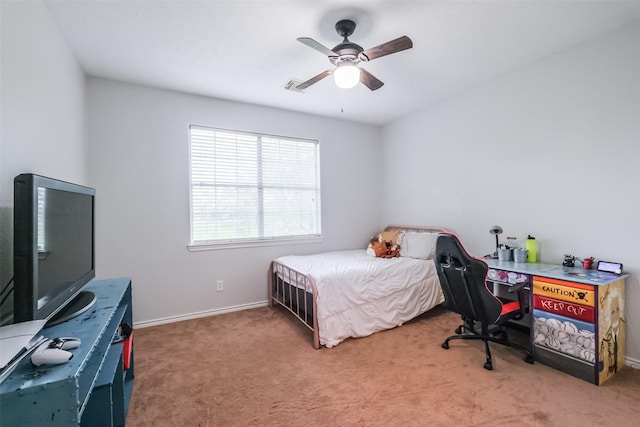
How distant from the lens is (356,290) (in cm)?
279

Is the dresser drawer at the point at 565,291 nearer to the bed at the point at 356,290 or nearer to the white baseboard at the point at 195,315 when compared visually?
the bed at the point at 356,290

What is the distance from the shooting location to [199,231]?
3.45 metres

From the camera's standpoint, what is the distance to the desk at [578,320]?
201 cm

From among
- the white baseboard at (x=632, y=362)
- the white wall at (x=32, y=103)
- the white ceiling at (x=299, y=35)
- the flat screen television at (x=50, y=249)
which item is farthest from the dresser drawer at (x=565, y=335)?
the white wall at (x=32, y=103)

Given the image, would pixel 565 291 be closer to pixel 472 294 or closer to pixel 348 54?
pixel 472 294

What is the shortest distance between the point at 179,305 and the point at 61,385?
2640 millimetres

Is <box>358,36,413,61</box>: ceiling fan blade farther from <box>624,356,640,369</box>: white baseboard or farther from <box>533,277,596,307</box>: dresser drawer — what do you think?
<box>624,356,640,369</box>: white baseboard

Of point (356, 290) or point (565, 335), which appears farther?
point (356, 290)

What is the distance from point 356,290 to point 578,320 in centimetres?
167

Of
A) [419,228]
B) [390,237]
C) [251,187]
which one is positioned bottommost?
[390,237]

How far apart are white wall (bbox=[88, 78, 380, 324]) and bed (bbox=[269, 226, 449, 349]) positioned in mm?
699

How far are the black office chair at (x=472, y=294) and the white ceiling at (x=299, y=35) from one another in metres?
1.65

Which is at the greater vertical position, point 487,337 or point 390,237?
point 390,237

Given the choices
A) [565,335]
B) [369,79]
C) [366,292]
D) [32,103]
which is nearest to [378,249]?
[366,292]
